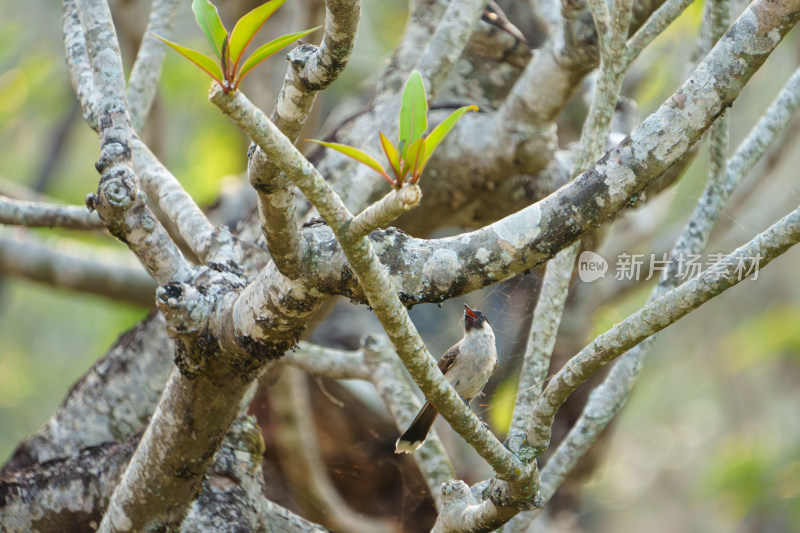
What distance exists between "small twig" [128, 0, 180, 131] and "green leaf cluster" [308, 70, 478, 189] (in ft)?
4.95

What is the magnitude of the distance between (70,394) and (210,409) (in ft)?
3.93

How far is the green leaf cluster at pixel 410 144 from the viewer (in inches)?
35.2

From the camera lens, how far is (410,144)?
2.97ft

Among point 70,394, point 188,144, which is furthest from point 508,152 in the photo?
point 188,144

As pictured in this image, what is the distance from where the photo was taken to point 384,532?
11.4 ft

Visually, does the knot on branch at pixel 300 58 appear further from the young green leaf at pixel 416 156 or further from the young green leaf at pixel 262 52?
the young green leaf at pixel 416 156

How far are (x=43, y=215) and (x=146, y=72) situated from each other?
53 cm

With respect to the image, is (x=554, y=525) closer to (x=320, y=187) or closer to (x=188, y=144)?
(x=320, y=187)

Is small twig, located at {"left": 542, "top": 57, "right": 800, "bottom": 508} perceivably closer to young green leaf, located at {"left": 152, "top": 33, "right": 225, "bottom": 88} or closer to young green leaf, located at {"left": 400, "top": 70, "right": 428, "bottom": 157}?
young green leaf, located at {"left": 400, "top": 70, "right": 428, "bottom": 157}

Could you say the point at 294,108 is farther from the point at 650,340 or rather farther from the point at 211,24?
the point at 650,340

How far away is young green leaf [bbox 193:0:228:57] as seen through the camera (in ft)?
2.95

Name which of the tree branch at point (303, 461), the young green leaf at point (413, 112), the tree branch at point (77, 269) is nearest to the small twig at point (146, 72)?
the tree branch at point (303, 461)

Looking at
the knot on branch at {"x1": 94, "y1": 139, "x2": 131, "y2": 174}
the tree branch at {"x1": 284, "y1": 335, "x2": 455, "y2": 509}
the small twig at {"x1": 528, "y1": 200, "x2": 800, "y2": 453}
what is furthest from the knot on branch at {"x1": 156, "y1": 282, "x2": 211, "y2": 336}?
the small twig at {"x1": 528, "y1": 200, "x2": 800, "y2": 453}

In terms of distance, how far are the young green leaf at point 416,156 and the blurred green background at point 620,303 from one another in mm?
2240
